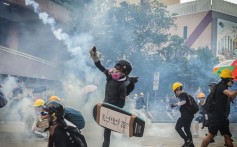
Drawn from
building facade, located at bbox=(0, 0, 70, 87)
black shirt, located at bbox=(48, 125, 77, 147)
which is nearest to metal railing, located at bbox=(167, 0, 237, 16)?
building facade, located at bbox=(0, 0, 70, 87)

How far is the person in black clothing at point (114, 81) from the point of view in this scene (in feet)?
19.7

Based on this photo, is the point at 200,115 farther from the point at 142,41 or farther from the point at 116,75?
the point at 142,41

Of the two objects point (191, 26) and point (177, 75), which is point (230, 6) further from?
point (177, 75)

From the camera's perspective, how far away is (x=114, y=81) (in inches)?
243

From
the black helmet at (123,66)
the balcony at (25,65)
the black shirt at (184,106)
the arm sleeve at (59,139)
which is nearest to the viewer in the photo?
the arm sleeve at (59,139)

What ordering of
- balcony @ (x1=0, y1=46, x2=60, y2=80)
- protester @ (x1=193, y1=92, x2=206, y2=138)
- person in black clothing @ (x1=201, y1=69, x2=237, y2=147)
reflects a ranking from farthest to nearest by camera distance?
balcony @ (x1=0, y1=46, x2=60, y2=80), protester @ (x1=193, y1=92, x2=206, y2=138), person in black clothing @ (x1=201, y1=69, x2=237, y2=147)

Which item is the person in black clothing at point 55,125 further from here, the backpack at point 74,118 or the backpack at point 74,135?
the backpack at point 74,118

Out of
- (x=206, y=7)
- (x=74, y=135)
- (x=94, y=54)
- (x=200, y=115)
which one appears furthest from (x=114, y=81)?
(x=206, y=7)

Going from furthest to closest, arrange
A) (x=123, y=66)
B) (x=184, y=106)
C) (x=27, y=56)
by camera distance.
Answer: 1. (x=27, y=56)
2. (x=184, y=106)
3. (x=123, y=66)

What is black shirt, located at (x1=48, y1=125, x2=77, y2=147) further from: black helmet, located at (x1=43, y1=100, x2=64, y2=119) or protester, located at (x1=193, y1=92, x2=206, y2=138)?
protester, located at (x1=193, y1=92, x2=206, y2=138)

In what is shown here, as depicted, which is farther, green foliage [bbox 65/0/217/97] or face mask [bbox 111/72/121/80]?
green foliage [bbox 65/0/217/97]

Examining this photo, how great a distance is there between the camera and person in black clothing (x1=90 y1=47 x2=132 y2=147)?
602cm

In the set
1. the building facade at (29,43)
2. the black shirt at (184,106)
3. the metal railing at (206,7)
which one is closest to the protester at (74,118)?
the black shirt at (184,106)

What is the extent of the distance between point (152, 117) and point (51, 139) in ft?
61.6
